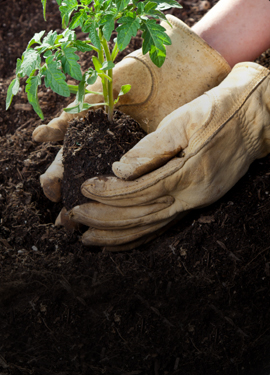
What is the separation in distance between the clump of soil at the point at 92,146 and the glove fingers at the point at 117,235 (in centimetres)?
18

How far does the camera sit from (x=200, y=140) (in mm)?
1638

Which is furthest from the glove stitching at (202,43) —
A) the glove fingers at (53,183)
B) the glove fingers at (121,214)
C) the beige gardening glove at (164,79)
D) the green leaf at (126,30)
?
the glove fingers at (53,183)

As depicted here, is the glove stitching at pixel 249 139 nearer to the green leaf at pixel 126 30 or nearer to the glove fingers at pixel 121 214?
the glove fingers at pixel 121 214

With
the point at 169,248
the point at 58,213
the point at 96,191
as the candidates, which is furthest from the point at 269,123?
the point at 58,213

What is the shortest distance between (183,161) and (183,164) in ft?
0.05

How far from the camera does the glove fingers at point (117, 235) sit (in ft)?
5.80

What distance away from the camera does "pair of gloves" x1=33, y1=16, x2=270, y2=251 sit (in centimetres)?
164

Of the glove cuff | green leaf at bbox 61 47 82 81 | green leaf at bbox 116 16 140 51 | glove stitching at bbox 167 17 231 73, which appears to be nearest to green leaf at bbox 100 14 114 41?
green leaf at bbox 116 16 140 51

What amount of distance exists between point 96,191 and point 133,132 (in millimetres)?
372

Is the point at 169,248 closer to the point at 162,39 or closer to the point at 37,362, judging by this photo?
the point at 37,362

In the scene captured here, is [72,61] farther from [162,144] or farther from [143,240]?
[143,240]

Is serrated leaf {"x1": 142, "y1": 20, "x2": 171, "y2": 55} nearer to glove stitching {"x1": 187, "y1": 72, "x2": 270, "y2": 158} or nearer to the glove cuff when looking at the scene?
glove stitching {"x1": 187, "y1": 72, "x2": 270, "y2": 158}

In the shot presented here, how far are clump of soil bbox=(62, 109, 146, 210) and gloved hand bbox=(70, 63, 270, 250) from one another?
0.09 m

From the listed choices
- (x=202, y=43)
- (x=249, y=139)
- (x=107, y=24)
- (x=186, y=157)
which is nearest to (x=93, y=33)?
(x=107, y=24)
